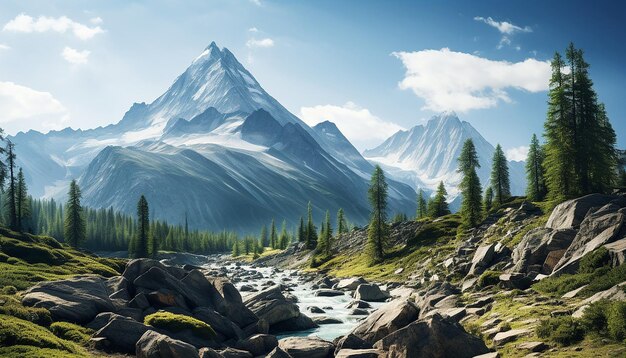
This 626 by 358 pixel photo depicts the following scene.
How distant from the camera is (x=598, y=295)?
28938 mm

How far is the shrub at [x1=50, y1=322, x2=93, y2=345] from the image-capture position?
3145 cm

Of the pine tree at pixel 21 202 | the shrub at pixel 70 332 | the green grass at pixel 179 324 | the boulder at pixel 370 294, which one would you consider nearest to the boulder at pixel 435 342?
the green grass at pixel 179 324

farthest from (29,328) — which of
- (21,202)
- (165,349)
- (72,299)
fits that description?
(21,202)

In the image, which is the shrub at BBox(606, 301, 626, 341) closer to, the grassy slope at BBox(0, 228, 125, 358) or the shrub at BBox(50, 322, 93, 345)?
the grassy slope at BBox(0, 228, 125, 358)

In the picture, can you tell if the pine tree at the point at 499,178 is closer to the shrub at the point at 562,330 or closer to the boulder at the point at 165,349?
the shrub at the point at 562,330

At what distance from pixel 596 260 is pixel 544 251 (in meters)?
9.44

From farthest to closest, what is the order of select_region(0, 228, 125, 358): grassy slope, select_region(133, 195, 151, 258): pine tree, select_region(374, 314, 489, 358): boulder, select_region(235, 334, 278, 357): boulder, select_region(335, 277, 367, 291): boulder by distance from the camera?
select_region(133, 195, 151, 258): pine tree, select_region(335, 277, 367, 291): boulder, select_region(235, 334, 278, 357): boulder, select_region(374, 314, 489, 358): boulder, select_region(0, 228, 125, 358): grassy slope

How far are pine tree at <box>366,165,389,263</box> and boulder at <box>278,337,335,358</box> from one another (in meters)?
68.4

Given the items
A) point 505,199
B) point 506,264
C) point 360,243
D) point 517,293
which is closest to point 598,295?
point 517,293

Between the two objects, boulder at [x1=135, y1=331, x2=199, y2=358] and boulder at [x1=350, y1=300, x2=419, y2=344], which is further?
boulder at [x1=350, y1=300, x2=419, y2=344]

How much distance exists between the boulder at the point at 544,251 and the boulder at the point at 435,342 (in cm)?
1876

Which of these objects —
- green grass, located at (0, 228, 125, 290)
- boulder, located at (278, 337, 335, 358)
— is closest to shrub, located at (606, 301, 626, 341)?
boulder, located at (278, 337, 335, 358)

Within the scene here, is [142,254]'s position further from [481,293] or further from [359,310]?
[481,293]

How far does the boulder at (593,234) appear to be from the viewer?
37812mm
